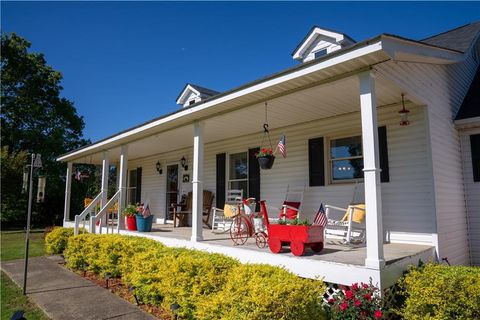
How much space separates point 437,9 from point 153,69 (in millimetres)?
10273

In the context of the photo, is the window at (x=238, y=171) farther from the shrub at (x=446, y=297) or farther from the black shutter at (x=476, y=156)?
the shrub at (x=446, y=297)

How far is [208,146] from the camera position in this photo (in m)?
10.3

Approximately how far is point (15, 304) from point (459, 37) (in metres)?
10.5

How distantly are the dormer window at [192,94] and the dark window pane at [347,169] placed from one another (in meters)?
7.00

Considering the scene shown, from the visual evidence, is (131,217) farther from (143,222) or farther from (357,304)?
(357,304)

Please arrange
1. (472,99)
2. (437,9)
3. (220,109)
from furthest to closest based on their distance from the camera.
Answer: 1. (437,9)
2. (472,99)
3. (220,109)

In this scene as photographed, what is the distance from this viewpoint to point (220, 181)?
9641 millimetres

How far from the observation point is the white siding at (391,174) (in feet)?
18.4

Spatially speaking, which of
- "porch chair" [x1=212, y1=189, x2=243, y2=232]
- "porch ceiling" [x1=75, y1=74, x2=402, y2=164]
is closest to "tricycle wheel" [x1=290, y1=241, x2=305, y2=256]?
"porch ceiling" [x1=75, y1=74, x2=402, y2=164]

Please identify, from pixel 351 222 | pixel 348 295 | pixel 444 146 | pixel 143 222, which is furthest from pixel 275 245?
pixel 143 222

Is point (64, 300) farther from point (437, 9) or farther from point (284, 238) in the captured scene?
point (437, 9)

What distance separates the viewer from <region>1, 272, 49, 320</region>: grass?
4391mm

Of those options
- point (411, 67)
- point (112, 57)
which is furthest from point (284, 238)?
point (112, 57)

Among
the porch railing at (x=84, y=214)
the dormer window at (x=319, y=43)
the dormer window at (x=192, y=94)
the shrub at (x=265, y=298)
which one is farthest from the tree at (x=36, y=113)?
the shrub at (x=265, y=298)
